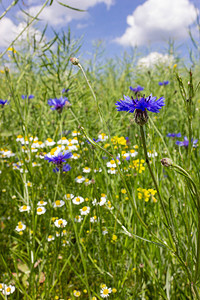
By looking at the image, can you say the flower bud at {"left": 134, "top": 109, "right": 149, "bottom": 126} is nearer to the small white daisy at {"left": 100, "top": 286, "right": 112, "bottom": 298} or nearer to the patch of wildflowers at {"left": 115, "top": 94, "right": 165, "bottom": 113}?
the patch of wildflowers at {"left": 115, "top": 94, "right": 165, "bottom": 113}

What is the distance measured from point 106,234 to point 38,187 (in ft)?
1.69

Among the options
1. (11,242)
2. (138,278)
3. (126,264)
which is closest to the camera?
(138,278)

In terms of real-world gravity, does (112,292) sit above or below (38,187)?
below

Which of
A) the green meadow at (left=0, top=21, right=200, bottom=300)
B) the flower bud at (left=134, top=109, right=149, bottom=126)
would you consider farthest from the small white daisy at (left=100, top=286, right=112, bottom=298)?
the flower bud at (left=134, top=109, right=149, bottom=126)

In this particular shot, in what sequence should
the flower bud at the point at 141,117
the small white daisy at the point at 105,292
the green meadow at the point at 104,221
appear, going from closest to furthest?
the flower bud at the point at 141,117 → the green meadow at the point at 104,221 → the small white daisy at the point at 105,292

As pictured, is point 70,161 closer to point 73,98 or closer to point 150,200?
point 150,200

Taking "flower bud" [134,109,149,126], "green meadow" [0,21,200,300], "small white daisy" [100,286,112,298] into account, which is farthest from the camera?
"small white daisy" [100,286,112,298]

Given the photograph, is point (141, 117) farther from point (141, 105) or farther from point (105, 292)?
point (105, 292)

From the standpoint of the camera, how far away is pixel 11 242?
4.12 ft

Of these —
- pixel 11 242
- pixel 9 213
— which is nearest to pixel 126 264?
pixel 11 242

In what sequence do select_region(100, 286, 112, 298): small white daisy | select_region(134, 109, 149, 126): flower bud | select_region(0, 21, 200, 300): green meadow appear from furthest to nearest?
1. select_region(100, 286, 112, 298): small white daisy
2. select_region(0, 21, 200, 300): green meadow
3. select_region(134, 109, 149, 126): flower bud

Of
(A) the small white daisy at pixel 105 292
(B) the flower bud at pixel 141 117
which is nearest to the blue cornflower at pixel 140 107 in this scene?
(B) the flower bud at pixel 141 117

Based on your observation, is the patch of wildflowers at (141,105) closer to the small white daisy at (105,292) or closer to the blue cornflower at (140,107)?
the blue cornflower at (140,107)

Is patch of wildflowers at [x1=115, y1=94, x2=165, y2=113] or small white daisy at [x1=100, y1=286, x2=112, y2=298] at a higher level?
patch of wildflowers at [x1=115, y1=94, x2=165, y2=113]
